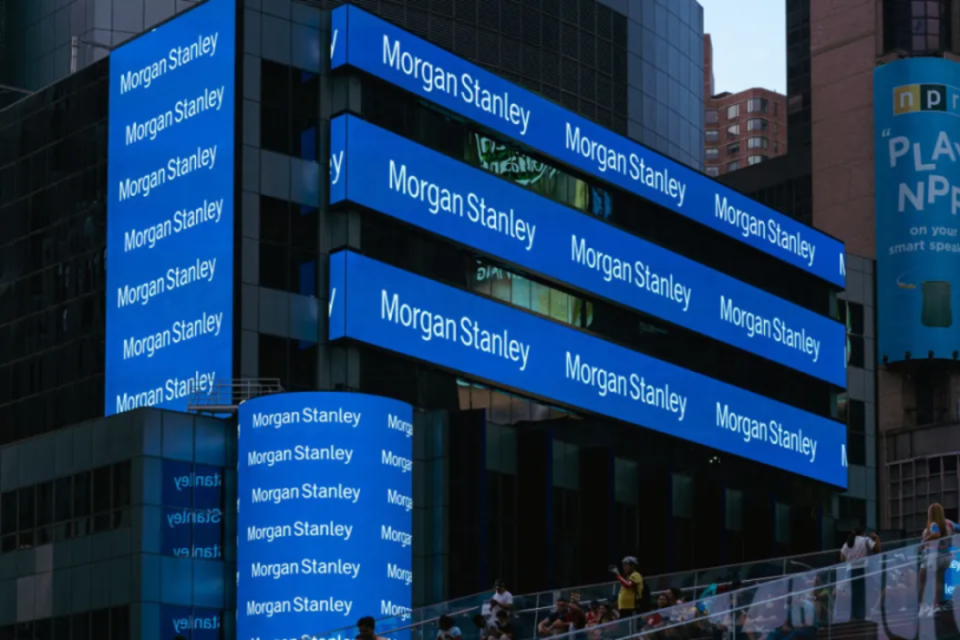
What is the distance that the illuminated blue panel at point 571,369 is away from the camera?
65625mm

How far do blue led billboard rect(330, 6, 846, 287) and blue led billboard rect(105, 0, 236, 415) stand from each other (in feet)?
15.0

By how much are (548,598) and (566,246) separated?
90.7 feet

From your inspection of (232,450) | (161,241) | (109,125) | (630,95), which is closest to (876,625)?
(232,450)

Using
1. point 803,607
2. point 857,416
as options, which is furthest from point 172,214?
point 857,416

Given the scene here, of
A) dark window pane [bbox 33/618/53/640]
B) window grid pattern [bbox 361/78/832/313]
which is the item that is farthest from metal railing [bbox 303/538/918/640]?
window grid pattern [bbox 361/78/832/313]

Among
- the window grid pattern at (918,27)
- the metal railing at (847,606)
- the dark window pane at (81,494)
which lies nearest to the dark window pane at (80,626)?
the dark window pane at (81,494)

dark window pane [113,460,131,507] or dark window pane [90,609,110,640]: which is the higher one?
dark window pane [113,460,131,507]

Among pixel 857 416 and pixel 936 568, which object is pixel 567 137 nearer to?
pixel 857 416

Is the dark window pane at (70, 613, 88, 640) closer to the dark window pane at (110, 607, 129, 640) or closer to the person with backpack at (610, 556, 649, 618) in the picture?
the dark window pane at (110, 607, 129, 640)

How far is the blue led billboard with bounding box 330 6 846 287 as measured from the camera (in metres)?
67.6

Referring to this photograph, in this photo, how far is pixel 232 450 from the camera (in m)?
61.3

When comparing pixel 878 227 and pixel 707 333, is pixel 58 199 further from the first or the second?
pixel 878 227

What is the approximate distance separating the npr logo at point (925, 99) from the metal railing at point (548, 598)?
7628 cm

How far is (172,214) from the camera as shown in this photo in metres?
66.4
